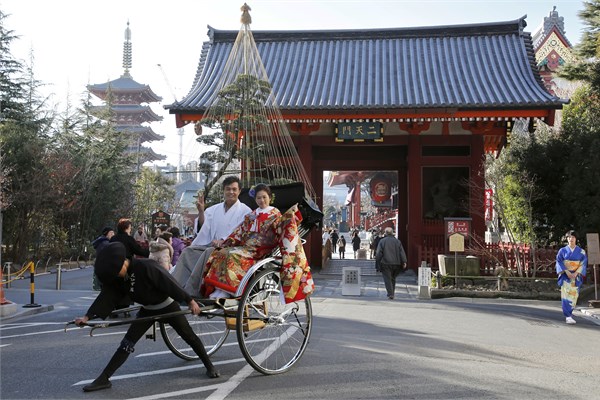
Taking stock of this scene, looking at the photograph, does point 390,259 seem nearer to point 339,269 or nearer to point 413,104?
point 413,104

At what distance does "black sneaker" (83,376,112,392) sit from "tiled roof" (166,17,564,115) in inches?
569

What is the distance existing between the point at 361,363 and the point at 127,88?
6602cm

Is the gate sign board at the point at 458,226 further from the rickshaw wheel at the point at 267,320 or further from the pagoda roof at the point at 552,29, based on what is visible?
the pagoda roof at the point at 552,29

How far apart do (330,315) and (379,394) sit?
5.54 metres

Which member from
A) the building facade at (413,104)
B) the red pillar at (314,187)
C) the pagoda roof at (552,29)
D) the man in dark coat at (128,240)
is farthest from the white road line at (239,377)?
the pagoda roof at (552,29)

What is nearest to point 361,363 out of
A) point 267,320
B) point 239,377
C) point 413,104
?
point 267,320

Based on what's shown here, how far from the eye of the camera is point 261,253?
612 cm

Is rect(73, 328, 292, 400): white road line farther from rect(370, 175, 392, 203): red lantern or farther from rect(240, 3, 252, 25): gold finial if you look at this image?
rect(370, 175, 392, 203): red lantern

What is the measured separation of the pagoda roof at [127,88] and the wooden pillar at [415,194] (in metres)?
52.4

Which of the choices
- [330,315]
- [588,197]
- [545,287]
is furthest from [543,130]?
[330,315]

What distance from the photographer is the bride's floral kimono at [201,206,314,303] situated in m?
5.76

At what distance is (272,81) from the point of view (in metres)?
21.8

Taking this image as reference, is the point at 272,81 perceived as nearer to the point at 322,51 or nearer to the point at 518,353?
the point at 322,51

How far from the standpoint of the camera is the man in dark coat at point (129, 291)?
5.08 meters
